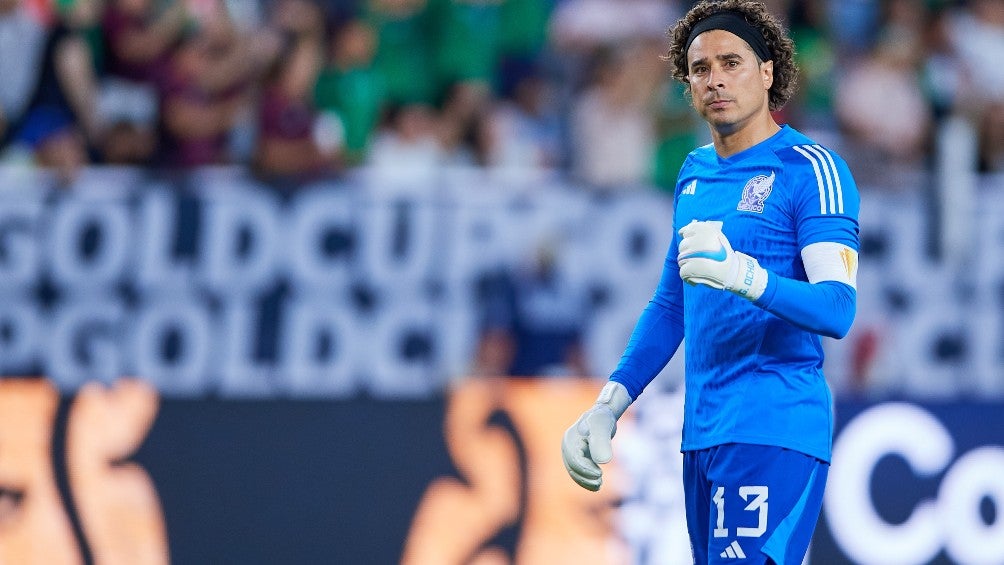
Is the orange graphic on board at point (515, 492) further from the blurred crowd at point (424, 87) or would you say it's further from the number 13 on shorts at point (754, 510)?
the number 13 on shorts at point (754, 510)

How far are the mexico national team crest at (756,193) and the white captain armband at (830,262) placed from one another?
19cm

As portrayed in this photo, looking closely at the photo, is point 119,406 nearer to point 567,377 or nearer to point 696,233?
point 567,377

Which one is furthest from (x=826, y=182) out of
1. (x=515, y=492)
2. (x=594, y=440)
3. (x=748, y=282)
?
(x=515, y=492)

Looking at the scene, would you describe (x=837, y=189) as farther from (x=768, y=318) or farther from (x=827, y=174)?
(x=768, y=318)

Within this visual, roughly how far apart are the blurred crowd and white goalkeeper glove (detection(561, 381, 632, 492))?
390 cm

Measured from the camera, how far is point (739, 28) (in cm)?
A: 373

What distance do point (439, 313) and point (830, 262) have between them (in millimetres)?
4341

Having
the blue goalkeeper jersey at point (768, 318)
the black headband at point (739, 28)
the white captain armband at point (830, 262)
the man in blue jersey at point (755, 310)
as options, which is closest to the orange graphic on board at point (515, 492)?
the man in blue jersey at point (755, 310)

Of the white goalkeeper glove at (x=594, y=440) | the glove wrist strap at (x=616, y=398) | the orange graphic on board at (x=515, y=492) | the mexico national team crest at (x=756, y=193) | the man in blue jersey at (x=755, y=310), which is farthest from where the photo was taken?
the orange graphic on board at (x=515, y=492)

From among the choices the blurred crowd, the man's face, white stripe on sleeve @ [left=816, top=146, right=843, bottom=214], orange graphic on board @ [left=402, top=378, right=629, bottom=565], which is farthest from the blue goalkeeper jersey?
the blurred crowd

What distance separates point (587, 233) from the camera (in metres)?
7.78

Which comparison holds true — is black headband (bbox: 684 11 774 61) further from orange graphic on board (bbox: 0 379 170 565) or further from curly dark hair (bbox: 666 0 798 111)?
orange graphic on board (bbox: 0 379 170 565)

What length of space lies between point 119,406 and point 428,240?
1845 mm

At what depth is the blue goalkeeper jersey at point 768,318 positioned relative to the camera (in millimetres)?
3578
